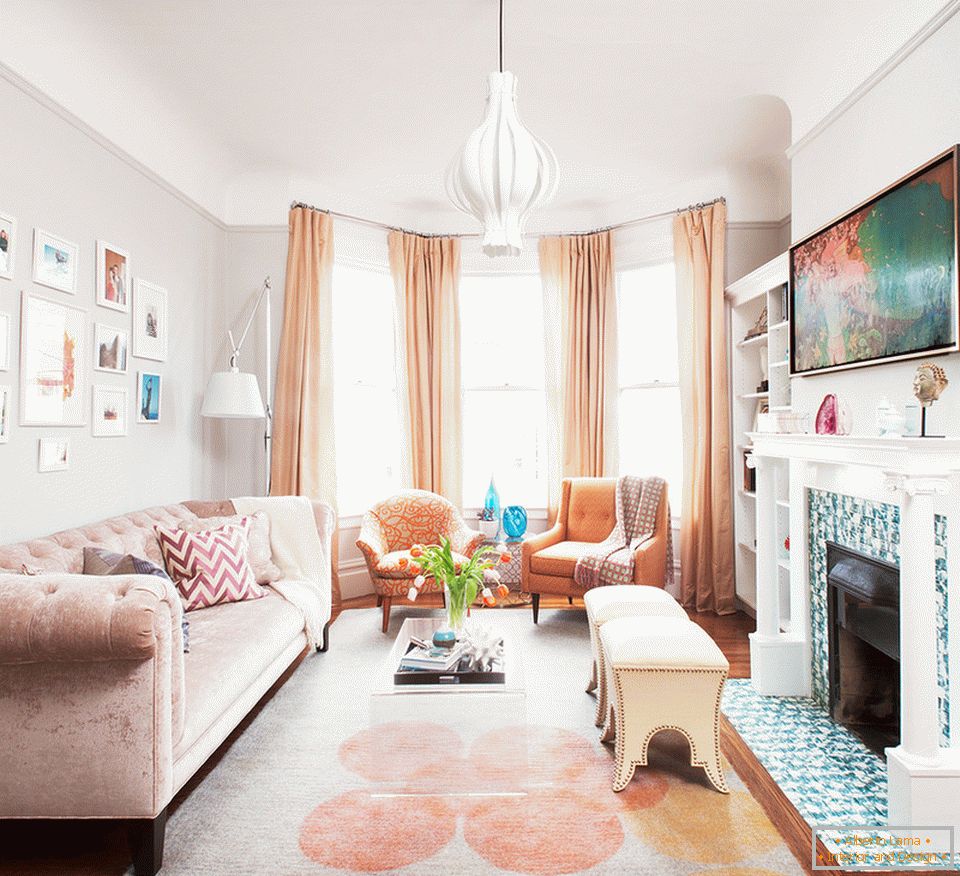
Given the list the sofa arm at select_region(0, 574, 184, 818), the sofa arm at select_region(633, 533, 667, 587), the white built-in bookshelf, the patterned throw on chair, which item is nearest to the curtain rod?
the white built-in bookshelf

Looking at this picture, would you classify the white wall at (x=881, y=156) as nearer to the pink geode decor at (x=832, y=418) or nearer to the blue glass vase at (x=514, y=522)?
the pink geode decor at (x=832, y=418)

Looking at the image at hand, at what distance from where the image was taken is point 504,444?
547 centimetres

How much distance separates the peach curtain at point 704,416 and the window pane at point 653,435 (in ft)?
0.94

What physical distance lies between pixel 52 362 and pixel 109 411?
1.55 ft

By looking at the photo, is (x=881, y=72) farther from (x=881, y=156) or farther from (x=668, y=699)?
(x=668, y=699)

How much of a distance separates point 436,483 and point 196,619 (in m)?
2.42

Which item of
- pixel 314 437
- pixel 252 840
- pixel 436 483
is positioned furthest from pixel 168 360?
pixel 252 840

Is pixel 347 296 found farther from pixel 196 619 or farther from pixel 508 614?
pixel 196 619

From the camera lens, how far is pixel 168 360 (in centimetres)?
404

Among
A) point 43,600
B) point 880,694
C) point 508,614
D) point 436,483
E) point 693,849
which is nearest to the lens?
point 43,600

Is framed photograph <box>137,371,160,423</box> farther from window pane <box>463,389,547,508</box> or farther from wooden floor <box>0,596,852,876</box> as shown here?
window pane <box>463,389,547,508</box>

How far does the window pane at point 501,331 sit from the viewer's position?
5418mm

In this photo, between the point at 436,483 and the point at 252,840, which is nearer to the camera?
the point at 252,840

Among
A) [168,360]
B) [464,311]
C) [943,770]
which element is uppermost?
[464,311]
